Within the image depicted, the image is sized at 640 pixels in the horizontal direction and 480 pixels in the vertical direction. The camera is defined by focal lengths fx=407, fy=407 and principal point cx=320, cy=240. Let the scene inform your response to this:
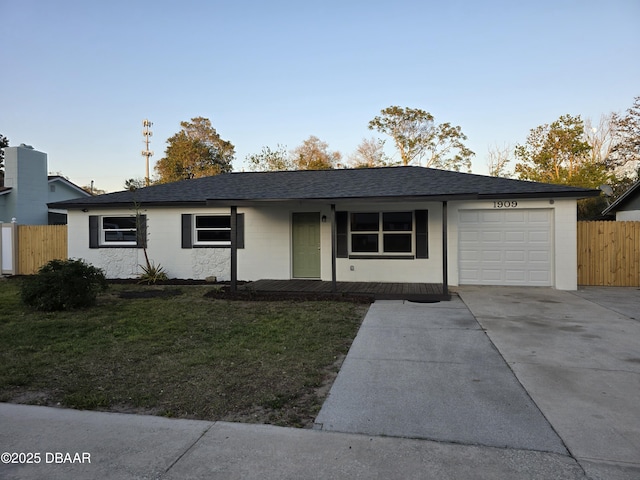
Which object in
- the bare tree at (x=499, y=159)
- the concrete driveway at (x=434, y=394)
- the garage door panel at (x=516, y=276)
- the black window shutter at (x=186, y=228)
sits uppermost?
the bare tree at (x=499, y=159)

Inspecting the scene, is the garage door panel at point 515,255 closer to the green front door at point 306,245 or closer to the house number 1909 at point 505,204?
the house number 1909 at point 505,204

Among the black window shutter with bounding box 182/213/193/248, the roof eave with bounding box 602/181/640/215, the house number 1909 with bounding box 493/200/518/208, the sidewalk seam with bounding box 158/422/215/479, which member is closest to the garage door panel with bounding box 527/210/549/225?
the house number 1909 with bounding box 493/200/518/208

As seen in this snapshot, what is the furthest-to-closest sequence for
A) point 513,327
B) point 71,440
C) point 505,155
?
point 505,155
point 513,327
point 71,440

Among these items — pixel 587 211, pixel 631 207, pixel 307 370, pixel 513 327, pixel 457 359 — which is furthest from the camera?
pixel 587 211

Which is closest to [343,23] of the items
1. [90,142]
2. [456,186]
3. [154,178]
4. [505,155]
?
[456,186]

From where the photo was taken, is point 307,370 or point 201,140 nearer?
point 307,370

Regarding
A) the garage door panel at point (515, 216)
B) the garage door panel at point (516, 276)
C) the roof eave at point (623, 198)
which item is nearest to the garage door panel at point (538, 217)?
the garage door panel at point (515, 216)

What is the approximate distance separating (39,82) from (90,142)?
7999 mm

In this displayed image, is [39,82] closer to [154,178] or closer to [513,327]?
Answer: [513,327]

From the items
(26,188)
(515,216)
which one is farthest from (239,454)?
(26,188)

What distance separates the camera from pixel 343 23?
13.3m

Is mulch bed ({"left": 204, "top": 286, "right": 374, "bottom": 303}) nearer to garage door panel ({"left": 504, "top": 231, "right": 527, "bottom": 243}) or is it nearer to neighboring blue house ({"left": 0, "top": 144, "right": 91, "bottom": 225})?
garage door panel ({"left": 504, "top": 231, "right": 527, "bottom": 243})

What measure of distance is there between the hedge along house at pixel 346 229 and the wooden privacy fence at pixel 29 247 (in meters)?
1.44

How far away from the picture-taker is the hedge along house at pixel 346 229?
35.9 ft
